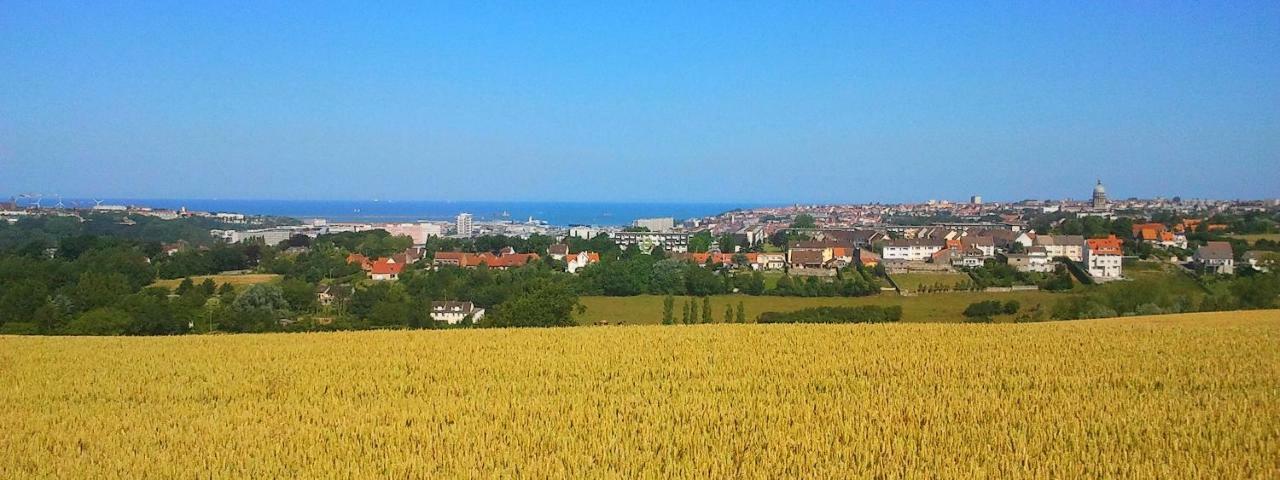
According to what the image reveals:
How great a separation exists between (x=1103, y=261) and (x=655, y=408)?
63.4 metres

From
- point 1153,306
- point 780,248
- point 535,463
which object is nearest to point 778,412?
point 535,463

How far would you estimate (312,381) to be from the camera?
1362 cm

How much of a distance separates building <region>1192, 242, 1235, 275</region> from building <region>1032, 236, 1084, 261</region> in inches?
397

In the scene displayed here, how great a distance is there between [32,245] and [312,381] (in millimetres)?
72891

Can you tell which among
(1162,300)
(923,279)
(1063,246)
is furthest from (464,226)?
(1162,300)

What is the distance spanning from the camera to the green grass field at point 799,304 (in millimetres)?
45438

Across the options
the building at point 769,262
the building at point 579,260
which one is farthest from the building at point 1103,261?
the building at point 579,260

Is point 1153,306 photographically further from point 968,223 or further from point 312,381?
point 968,223

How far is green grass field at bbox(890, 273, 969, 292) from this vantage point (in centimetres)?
5928

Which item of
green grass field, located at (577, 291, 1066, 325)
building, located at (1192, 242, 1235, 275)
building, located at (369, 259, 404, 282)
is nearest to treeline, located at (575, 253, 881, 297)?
green grass field, located at (577, 291, 1066, 325)

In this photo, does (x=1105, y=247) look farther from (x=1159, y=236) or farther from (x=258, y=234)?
(x=258, y=234)

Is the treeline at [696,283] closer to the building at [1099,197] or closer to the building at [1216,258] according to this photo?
the building at [1216,258]

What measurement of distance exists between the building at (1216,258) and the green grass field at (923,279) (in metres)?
15.3

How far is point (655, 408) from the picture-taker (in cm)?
1096
